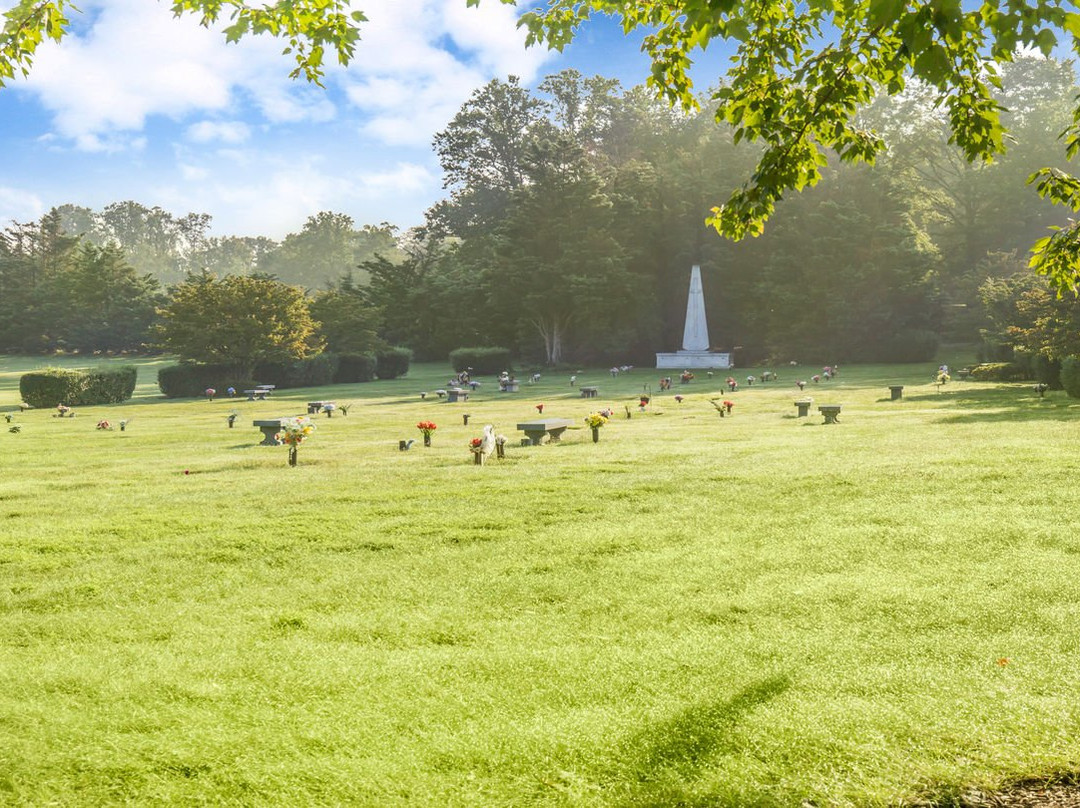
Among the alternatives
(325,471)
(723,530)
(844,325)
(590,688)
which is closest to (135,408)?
(325,471)

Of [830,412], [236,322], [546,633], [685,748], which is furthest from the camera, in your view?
[236,322]

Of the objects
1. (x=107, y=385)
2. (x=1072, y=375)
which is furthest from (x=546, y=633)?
(x=107, y=385)

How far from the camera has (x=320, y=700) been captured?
207 inches

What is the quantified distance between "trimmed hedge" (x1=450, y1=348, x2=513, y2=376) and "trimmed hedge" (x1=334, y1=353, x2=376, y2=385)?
6.67m

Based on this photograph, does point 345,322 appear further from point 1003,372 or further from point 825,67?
point 825,67

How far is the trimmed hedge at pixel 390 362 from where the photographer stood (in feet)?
171

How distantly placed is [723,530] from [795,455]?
6411 mm

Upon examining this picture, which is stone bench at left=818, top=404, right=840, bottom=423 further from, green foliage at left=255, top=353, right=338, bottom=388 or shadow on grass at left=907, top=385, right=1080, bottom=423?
green foliage at left=255, top=353, right=338, bottom=388

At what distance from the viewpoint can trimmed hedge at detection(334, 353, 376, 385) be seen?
163 ft

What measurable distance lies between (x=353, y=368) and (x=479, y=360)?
9.15 meters

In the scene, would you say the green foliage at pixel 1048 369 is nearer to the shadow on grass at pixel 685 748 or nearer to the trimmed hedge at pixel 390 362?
the shadow on grass at pixel 685 748

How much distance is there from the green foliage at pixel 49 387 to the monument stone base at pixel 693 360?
36468 mm

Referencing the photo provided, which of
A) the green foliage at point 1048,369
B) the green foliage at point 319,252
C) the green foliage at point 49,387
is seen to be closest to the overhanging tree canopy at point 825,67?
the green foliage at point 1048,369

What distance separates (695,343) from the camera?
56.2 meters
